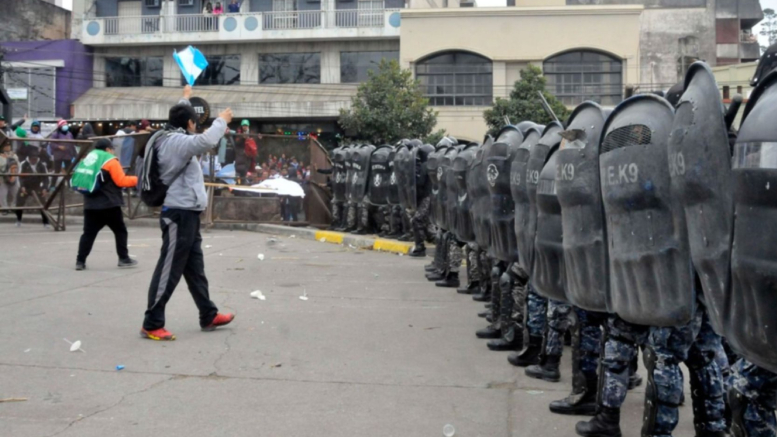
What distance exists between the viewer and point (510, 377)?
19.8ft

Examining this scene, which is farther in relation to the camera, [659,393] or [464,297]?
[464,297]

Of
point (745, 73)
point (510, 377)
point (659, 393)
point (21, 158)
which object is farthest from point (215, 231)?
point (745, 73)

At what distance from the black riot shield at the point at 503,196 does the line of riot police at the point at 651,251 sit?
2 cm

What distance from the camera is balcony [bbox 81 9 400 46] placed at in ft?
126

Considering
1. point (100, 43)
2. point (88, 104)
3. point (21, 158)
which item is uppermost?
point (100, 43)

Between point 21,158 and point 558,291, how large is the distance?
14.0 metres

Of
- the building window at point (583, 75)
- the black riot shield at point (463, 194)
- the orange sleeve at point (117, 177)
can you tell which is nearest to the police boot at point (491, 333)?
the black riot shield at point (463, 194)

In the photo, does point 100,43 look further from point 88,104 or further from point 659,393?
point 659,393

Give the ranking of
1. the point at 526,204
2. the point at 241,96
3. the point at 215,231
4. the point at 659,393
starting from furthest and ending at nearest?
the point at 241,96, the point at 215,231, the point at 526,204, the point at 659,393

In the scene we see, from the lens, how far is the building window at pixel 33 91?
3975cm

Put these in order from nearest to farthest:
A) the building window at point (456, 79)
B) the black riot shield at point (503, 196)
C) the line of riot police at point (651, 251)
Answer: the line of riot police at point (651, 251) → the black riot shield at point (503, 196) → the building window at point (456, 79)

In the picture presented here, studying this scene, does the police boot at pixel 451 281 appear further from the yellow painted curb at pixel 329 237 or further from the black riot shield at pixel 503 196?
the yellow painted curb at pixel 329 237

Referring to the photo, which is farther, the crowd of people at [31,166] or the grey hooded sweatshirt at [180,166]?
the crowd of people at [31,166]

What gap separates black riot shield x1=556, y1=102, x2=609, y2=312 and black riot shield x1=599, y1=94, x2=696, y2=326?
0.75 feet
